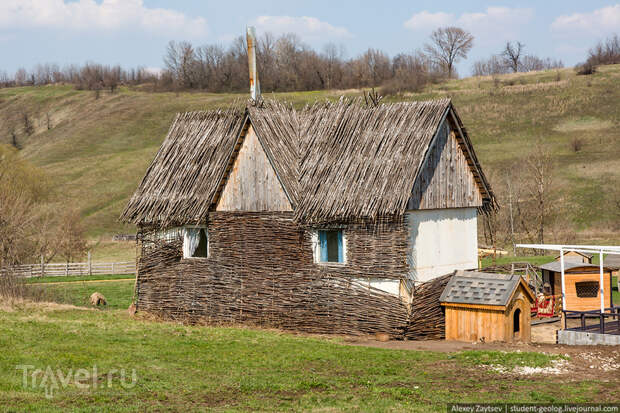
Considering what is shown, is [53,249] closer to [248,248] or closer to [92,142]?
[248,248]

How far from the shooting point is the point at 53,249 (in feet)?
166

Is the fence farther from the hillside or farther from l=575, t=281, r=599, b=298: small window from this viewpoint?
l=575, t=281, r=599, b=298: small window

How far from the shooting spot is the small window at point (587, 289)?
24.7 m

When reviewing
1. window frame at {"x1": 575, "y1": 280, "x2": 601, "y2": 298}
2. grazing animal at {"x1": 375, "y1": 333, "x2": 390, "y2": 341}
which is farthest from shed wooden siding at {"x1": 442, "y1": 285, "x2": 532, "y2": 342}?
window frame at {"x1": 575, "y1": 280, "x2": 601, "y2": 298}

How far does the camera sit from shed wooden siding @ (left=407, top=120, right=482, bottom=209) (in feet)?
68.1

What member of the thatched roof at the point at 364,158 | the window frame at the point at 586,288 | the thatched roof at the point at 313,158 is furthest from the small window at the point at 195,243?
the window frame at the point at 586,288

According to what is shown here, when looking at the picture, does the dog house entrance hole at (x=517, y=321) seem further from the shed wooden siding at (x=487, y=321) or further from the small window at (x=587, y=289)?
the small window at (x=587, y=289)

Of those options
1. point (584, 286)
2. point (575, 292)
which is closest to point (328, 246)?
point (575, 292)

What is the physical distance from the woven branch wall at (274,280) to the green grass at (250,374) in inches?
55.1

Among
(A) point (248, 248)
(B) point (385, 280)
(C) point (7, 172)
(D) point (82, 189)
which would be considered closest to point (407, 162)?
(B) point (385, 280)

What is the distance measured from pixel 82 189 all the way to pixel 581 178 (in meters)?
51.1

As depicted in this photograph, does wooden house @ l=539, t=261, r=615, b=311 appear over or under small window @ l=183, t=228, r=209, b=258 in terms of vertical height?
under

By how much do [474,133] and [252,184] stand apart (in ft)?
220

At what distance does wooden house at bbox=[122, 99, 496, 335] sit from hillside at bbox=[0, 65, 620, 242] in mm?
33637
